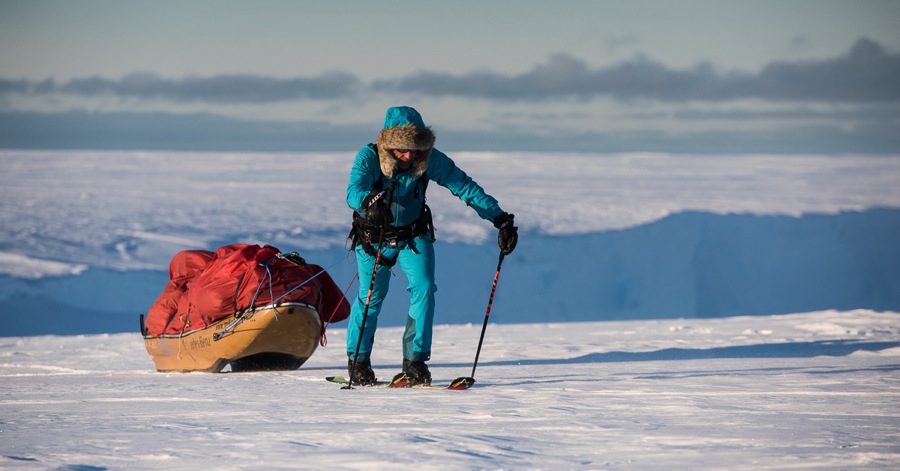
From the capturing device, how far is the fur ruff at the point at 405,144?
19.8 ft

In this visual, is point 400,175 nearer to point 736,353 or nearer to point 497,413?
point 497,413

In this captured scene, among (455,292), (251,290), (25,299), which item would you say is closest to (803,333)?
(251,290)

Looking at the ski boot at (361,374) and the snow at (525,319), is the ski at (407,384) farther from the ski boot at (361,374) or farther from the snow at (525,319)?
the snow at (525,319)

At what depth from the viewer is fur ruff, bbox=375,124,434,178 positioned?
6.03m

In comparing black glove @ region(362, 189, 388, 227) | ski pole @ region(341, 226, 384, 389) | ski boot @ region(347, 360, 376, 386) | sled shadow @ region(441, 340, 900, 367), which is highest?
black glove @ region(362, 189, 388, 227)

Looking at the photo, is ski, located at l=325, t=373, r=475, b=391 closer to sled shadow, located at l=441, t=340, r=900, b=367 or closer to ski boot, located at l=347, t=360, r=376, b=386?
ski boot, located at l=347, t=360, r=376, b=386

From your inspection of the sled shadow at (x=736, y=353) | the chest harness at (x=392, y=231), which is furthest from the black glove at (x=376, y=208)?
the sled shadow at (x=736, y=353)

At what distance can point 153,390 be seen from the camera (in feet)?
20.3

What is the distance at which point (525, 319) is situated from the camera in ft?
68.2

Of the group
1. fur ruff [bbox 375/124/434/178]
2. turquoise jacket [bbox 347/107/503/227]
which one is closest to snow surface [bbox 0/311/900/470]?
turquoise jacket [bbox 347/107/503/227]

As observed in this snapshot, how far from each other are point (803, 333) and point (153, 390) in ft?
20.1

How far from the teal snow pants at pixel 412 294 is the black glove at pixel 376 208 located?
38 cm

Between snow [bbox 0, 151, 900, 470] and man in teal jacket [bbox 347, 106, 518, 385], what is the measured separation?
18.2 inches

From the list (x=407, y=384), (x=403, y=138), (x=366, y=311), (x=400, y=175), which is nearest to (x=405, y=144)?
(x=403, y=138)
